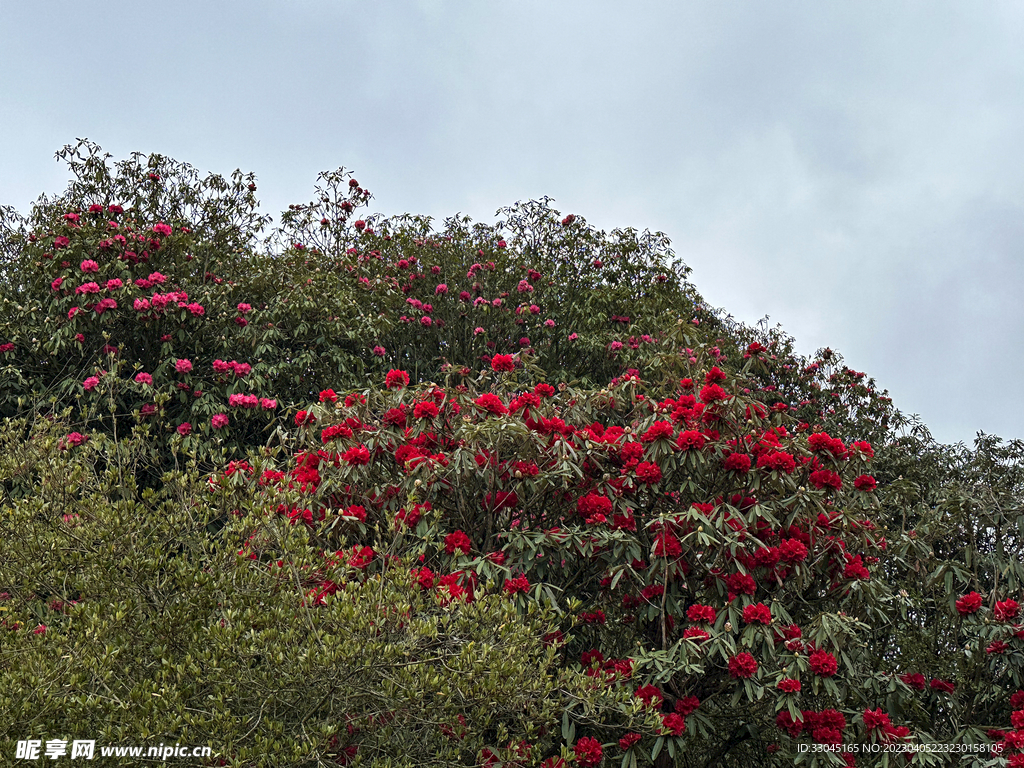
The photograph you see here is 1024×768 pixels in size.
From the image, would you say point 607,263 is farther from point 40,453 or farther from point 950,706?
point 40,453

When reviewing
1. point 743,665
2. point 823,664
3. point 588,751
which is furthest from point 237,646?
point 823,664

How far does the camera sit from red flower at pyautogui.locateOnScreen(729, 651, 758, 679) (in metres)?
3.80

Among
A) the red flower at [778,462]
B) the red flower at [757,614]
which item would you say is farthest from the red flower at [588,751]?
the red flower at [778,462]

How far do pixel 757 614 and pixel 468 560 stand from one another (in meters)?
1.43

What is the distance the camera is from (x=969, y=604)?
4531 millimetres

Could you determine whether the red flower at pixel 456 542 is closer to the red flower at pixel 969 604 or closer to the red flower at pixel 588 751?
the red flower at pixel 588 751

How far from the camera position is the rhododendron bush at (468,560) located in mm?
2906

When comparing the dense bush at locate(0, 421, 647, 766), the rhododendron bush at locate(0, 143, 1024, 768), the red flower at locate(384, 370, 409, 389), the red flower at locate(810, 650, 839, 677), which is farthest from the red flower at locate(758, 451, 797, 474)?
the red flower at locate(384, 370, 409, 389)

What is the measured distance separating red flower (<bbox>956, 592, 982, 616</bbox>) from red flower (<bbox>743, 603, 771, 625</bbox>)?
1.42 meters

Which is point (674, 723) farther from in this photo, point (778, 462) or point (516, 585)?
point (778, 462)

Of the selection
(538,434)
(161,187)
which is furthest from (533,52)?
(538,434)

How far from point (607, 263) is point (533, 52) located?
3032 millimetres

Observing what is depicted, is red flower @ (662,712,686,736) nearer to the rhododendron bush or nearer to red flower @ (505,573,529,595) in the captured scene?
the rhododendron bush

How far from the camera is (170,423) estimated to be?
310 inches
